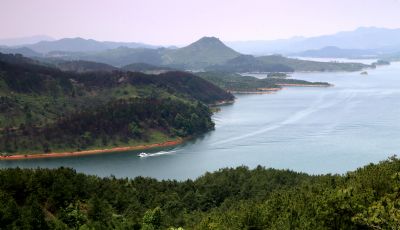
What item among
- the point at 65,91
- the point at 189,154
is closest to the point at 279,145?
the point at 189,154

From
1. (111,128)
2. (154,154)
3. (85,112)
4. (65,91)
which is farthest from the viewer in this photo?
(65,91)

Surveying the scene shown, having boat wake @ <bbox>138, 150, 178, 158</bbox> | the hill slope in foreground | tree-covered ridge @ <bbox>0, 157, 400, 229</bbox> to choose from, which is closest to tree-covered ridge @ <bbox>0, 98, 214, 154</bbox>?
the hill slope in foreground

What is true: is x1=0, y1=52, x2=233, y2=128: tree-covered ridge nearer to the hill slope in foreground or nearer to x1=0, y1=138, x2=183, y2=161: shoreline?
the hill slope in foreground

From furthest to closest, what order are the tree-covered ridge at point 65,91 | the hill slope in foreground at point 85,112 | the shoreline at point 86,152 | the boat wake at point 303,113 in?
the tree-covered ridge at point 65,91 < the boat wake at point 303,113 < the hill slope in foreground at point 85,112 < the shoreline at point 86,152

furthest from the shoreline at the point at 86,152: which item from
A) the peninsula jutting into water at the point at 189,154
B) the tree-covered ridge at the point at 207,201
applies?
the tree-covered ridge at the point at 207,201

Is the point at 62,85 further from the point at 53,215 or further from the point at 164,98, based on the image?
the point at 53,215

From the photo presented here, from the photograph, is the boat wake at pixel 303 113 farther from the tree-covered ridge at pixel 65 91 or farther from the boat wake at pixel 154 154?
the tree-covered ridge at pixel 65 91

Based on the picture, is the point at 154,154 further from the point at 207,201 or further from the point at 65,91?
the point at 65,91
